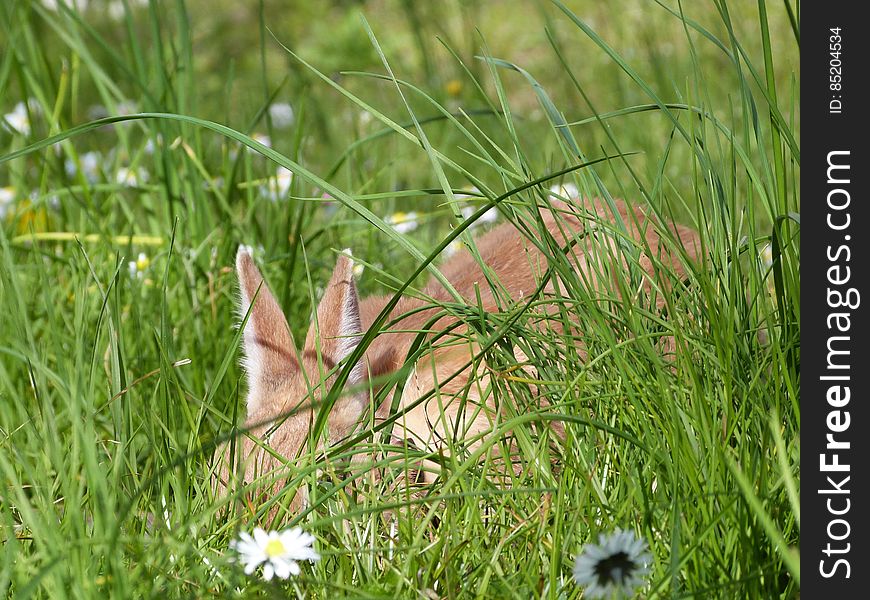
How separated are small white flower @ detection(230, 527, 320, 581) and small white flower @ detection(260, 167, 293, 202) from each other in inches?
74.7

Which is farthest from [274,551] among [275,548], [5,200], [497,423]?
[5,200]

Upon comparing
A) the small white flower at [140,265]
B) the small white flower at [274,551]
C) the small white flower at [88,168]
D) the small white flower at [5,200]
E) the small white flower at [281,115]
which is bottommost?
the small white flower at [274,551]

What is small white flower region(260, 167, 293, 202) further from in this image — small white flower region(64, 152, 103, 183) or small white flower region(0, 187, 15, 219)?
small white flower region(0, 187, 15, 219)

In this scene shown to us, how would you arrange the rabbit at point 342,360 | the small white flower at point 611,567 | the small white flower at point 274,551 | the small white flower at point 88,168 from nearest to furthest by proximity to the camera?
1. the small white flower at point 611,567
2. the small white flower at point 274,551
3. the rabbit at point 342,360
4. the small white flower at point 88,168

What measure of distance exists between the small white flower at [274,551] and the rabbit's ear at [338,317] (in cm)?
85

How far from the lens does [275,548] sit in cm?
183

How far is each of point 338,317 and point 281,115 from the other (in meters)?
3.39

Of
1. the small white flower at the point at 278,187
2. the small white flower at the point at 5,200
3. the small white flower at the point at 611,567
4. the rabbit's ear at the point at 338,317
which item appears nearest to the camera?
the small white flower at the point at 611,567

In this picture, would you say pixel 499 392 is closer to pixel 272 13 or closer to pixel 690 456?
pixel 690 456

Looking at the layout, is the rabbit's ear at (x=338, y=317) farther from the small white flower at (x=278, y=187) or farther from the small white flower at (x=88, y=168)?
the small white flower at (x=88, y=168)

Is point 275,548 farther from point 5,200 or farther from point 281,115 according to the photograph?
point 281,115

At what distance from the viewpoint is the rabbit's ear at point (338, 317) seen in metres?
2.66

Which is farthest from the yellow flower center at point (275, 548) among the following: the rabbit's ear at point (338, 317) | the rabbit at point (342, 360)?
the rabbit's ear at point (338, 317)
